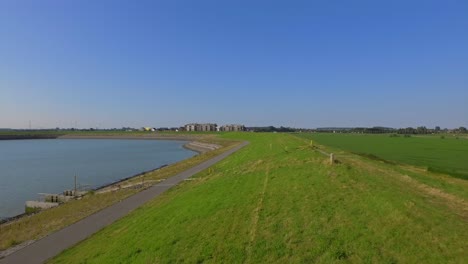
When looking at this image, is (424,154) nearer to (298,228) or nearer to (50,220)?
(50,220)

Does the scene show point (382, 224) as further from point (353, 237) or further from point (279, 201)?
point (279, 201)

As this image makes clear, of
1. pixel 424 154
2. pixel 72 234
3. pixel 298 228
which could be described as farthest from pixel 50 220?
pixel 424 154

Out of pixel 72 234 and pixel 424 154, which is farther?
pixel 424 154

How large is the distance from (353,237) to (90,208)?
18081 mm

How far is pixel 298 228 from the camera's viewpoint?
35.8 ft

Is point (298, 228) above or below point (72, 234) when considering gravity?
above

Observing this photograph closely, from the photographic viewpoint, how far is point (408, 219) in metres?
10.3

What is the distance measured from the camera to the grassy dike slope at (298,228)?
29.6 ft

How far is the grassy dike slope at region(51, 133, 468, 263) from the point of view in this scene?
9.02 meters

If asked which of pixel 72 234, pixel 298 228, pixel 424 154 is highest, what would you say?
pixel 298 228

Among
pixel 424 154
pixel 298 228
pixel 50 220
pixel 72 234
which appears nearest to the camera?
pixel 298 228

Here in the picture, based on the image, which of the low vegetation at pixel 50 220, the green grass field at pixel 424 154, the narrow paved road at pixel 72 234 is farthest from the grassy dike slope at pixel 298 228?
the green grass field at pixel 424 154

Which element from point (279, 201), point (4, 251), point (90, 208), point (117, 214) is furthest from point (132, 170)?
point (279, 201)

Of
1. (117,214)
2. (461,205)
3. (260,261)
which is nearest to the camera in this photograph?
(260,261)
